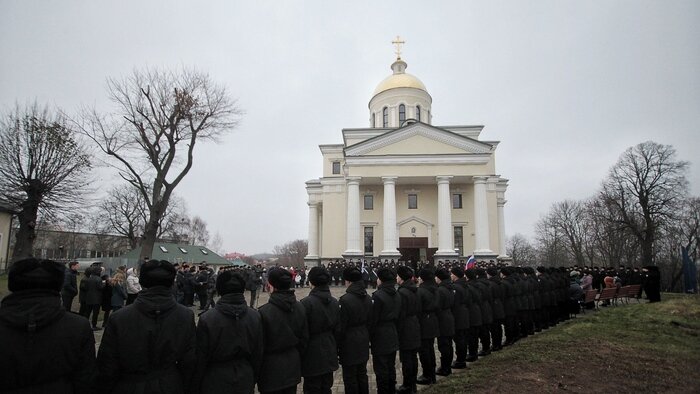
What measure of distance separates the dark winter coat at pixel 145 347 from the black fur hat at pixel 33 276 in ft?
1.63

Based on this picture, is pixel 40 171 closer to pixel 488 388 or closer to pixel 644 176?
pixel 488 388

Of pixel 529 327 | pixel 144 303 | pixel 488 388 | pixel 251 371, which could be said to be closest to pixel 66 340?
pixel 144 303

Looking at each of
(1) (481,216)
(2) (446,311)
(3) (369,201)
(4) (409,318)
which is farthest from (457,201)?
(4) (409,318)

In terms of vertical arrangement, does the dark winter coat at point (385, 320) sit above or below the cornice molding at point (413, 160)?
below

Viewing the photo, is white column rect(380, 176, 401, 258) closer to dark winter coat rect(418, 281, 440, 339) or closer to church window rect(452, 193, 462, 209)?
church window rect(452, 193, 462, 209)

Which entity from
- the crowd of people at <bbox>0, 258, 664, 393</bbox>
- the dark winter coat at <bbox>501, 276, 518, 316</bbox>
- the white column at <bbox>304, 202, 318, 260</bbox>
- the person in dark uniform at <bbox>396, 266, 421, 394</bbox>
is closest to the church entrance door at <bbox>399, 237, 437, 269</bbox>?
the white column at <bbox>304, 202, 318, 260</bbox>

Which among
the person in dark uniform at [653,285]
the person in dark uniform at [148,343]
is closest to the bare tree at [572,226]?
the person in dark uniform at [653,285]

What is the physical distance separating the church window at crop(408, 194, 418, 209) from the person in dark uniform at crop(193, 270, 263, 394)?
32723 mm

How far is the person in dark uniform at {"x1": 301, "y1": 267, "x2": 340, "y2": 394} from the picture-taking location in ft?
15.3

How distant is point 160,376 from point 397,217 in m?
32.7

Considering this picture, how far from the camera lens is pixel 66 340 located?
2865 mm

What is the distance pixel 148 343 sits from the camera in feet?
10.4

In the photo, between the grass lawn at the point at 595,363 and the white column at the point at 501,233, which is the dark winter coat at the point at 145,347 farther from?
the white column at the point at 501,233

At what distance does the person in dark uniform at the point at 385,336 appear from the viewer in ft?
18.8
